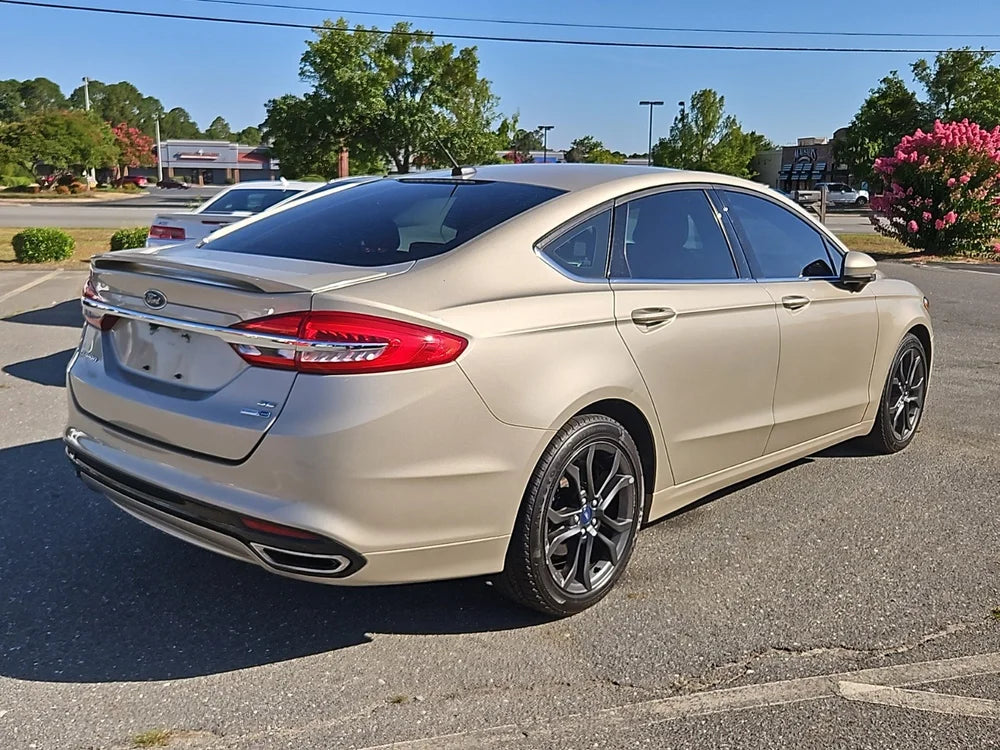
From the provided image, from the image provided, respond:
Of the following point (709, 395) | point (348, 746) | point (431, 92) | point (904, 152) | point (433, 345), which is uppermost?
point (431, 92)

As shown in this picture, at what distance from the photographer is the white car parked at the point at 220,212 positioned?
9.23 meters

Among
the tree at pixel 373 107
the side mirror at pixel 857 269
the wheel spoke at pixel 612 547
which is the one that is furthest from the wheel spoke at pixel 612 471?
the tree at pixel 373 107

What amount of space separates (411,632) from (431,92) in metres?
36.2

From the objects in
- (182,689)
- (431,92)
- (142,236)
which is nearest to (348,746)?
(182,689)

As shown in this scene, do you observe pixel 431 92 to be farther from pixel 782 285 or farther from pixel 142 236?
pixel 782 285

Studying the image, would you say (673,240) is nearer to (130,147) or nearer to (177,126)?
(130,147)

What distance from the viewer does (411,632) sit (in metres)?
3.40

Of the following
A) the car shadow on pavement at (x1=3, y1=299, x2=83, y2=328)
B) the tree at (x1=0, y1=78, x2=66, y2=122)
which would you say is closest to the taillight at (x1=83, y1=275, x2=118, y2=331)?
the car shadow on pavement at (x1=3, y1=299, x2=83, y2=328)

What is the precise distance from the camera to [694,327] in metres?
3.84

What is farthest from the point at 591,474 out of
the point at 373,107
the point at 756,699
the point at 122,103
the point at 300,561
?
the point at 122,103

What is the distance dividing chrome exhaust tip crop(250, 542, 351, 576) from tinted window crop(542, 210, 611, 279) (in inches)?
52.6

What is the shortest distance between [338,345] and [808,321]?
8.43 feet

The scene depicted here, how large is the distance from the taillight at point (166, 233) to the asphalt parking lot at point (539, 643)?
483 centimetres

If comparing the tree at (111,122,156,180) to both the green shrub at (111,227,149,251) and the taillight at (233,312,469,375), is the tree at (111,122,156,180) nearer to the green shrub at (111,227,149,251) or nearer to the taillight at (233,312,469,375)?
the green shrub at (111,227,149,251)
